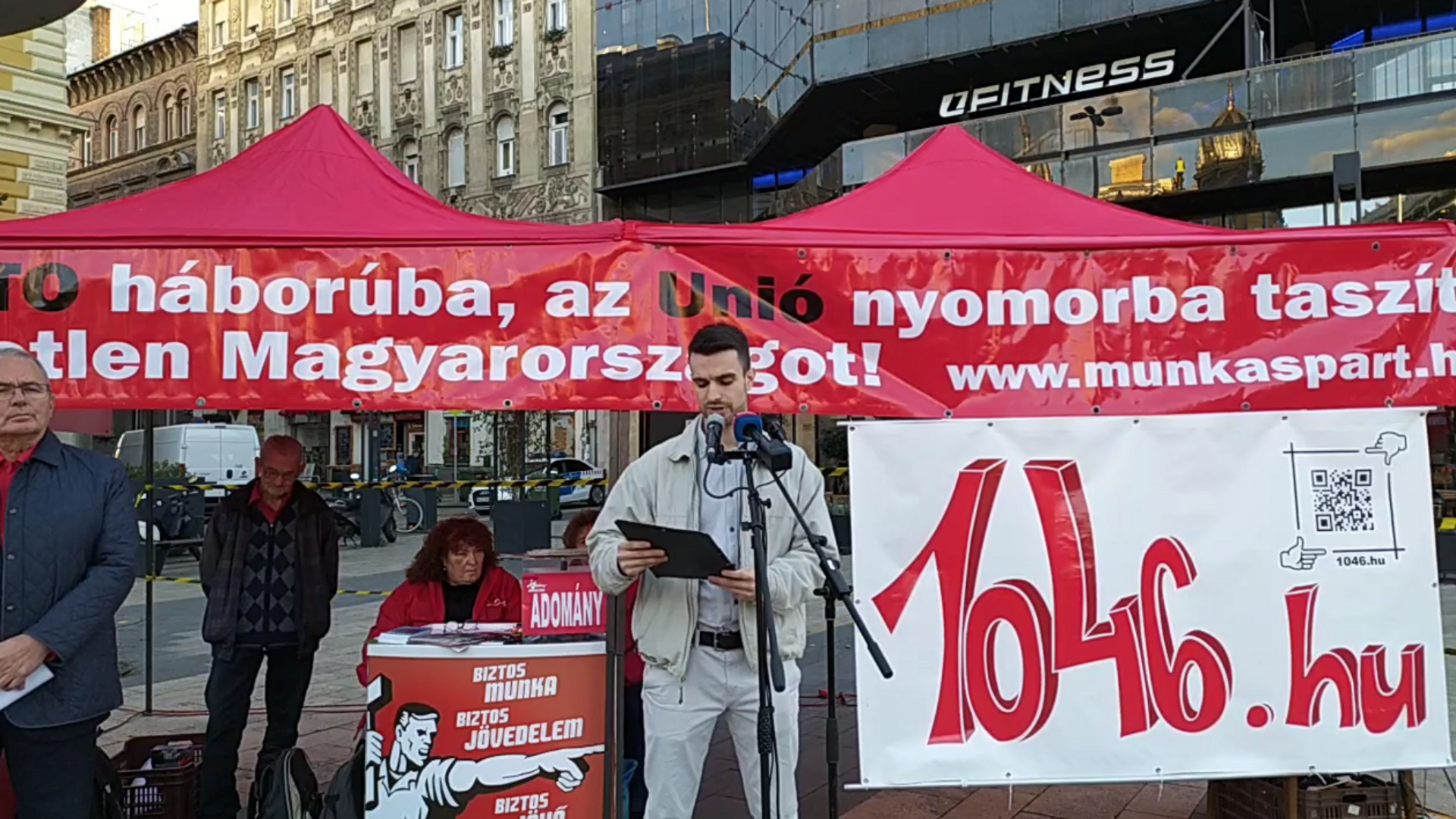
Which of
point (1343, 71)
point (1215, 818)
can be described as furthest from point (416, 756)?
point (1343, 71)

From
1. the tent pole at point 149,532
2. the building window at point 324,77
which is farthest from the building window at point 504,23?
the tent pole at point 149,532

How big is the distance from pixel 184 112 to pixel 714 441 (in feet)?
157

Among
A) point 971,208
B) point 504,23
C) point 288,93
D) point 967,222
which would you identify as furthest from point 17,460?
point 288,93

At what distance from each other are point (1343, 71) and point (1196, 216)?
4014mm

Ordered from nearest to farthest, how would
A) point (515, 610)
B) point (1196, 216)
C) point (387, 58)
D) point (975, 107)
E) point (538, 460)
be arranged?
point (515, 610) → point (1196, 216) → point (975, 107) → point (538, 460) → point (387, 58)

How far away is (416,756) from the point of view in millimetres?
3422

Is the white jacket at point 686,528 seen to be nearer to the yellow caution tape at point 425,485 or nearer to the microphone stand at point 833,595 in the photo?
the microphone stand at point 833,595

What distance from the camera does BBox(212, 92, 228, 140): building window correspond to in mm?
41562

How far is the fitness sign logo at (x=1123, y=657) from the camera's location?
11.4 feet

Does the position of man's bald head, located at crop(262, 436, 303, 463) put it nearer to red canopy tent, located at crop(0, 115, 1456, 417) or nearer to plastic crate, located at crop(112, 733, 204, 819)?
red canopy tent, located at crop(0, 115, 1456, 417)

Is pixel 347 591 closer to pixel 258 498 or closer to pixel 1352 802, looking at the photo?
pixel 258 498

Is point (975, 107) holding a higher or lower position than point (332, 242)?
higher

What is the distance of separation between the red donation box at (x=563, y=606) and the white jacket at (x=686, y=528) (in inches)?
18.0

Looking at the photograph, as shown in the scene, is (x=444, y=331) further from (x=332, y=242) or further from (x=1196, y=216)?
(x=1196, y=216)
